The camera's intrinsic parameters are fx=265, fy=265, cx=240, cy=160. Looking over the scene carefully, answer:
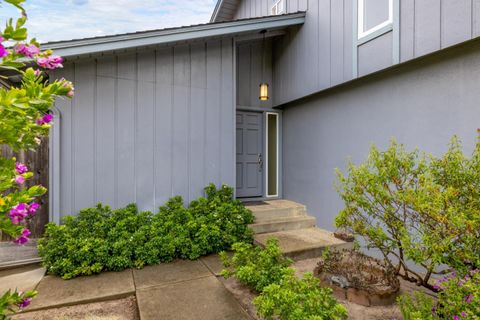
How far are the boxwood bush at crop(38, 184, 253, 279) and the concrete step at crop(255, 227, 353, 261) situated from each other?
549 millimetres

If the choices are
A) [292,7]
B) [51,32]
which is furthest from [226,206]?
[51,32]

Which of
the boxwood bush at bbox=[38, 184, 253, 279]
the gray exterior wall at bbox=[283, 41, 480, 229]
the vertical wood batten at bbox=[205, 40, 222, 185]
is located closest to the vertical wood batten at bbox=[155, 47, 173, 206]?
the boxwood bush at bbox=[38, 184, 253, 279]

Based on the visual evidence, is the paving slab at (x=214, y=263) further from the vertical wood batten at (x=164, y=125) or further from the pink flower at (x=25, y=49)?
the pink flower at (x=25, y=49)

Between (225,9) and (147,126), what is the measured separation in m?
6.67

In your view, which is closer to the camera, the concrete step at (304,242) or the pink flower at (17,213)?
the pink flower at (17,213)

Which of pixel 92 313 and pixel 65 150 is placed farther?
pixel 65 150

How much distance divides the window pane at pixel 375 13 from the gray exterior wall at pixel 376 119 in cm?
76

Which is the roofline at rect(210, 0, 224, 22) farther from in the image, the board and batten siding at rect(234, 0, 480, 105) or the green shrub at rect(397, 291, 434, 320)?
the green shrub at rect(397, 291, 434, 320)

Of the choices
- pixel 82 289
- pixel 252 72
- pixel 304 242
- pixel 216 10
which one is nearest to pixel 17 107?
pixel 82 289

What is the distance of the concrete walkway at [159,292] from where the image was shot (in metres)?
2.63

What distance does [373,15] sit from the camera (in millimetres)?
3920

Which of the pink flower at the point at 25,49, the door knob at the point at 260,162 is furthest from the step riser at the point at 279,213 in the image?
the pink flower at the point at 25,49

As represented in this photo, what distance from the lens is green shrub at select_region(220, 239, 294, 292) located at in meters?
2.90

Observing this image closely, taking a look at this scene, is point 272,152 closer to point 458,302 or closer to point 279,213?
point 279,213
